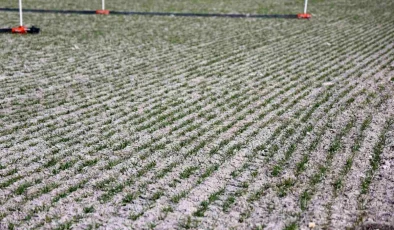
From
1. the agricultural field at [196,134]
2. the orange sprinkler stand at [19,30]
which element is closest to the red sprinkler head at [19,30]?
the orange sprinkler stand at [19,30]

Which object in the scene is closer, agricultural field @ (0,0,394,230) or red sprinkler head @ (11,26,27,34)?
agricultural field @ (0,0,394,230)

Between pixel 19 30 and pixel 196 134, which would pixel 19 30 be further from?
pixel 196 134

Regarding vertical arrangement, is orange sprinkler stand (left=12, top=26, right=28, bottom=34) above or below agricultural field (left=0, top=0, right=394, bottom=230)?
above

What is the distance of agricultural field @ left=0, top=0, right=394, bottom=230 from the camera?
5527 mm

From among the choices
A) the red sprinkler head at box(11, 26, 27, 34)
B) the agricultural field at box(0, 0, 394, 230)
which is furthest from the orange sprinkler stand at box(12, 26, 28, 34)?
the agricultural field at box(0, 0, 394, 230)

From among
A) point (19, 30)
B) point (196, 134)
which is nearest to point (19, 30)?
point (19, 30)

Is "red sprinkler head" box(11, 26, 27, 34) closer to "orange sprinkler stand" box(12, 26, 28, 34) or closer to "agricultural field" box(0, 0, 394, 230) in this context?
"orange sprinkler stand" box(12, 26, 28, 34)

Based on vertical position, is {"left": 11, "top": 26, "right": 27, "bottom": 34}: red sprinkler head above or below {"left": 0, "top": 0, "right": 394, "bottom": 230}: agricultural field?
above

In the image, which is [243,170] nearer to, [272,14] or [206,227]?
[206,227]

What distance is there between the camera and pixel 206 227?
517cm

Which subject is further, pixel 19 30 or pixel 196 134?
pixel 19 30

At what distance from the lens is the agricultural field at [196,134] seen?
5.53 m

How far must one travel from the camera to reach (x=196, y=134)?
766 centimetres

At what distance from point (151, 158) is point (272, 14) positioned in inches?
623
